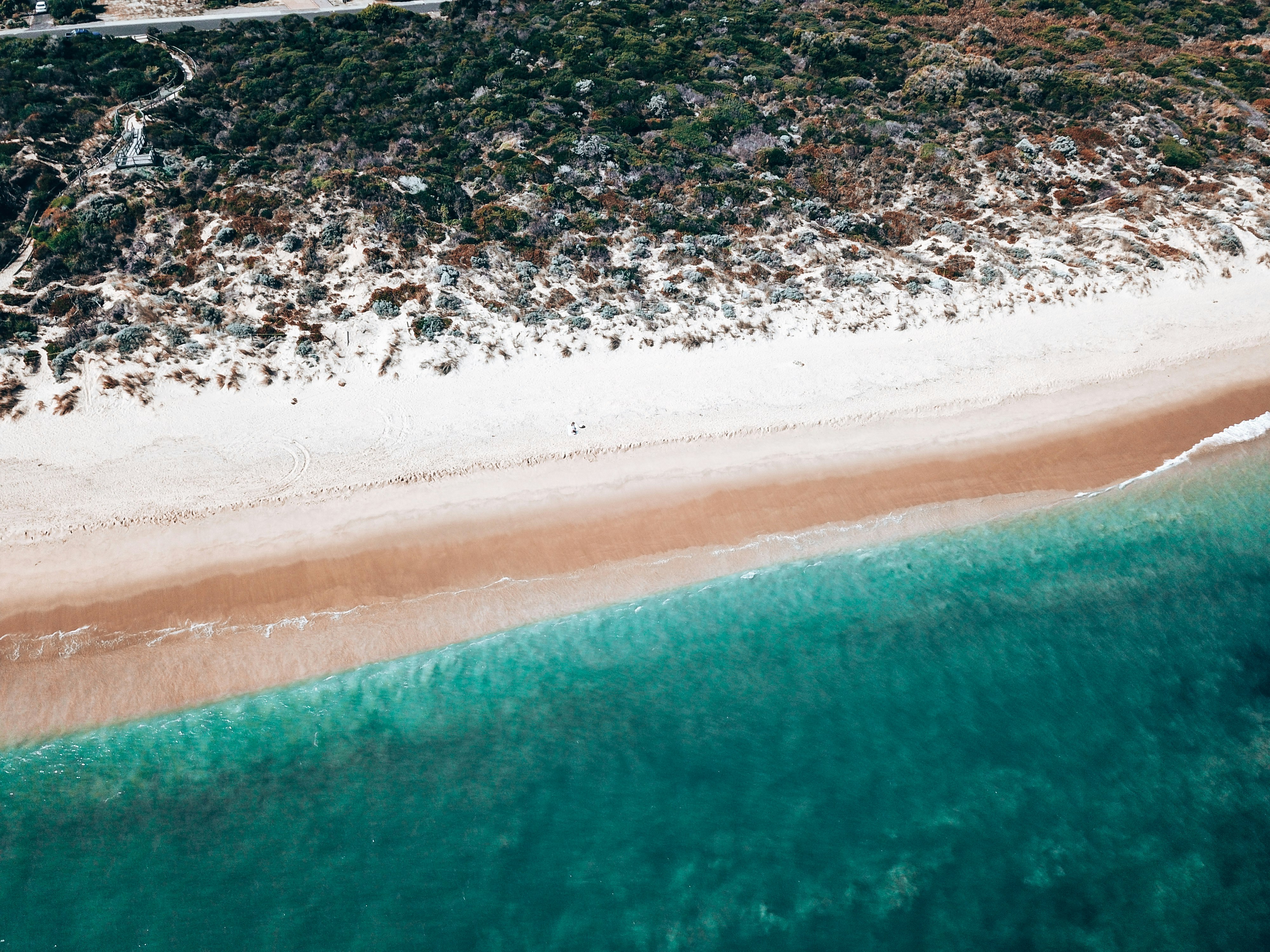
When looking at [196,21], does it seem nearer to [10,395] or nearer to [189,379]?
[10,395]

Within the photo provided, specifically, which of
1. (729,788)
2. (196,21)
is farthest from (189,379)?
(196,21)

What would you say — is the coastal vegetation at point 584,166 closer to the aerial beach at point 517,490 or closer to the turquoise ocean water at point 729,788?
the aerial beach at point 517,490

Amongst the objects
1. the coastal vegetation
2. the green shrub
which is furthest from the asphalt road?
the green shrub

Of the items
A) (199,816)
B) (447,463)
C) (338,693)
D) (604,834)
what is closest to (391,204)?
(447,463)

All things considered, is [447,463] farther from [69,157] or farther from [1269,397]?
[1269,397]

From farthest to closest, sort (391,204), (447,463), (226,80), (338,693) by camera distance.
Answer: (226,80) → (391,204) → (447,463) → (338,693)

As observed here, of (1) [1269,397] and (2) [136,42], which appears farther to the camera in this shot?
(2) [136,42]
